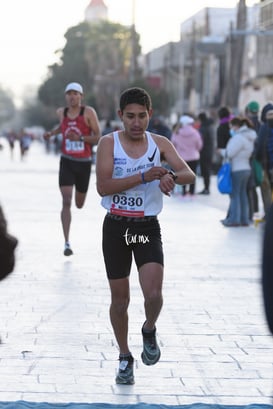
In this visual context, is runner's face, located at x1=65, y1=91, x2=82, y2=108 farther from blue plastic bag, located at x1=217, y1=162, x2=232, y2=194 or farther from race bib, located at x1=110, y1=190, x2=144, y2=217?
race bib, located at x1=110, y1=190, x2=144, y2=217

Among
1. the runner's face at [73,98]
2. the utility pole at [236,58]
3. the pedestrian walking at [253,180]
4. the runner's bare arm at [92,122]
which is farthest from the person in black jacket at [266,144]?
the utility pole at [236,58]

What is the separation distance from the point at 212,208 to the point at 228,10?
57453 millimetres

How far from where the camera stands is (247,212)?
1574 centimetres

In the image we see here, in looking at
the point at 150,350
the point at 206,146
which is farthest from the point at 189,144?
the point at 150,350

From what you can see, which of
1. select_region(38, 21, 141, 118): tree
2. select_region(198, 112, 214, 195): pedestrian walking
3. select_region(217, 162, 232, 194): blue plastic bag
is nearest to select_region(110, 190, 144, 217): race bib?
select_region(217, 162, 232, 194): blue plastic bag

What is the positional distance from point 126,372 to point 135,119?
1.40 meters

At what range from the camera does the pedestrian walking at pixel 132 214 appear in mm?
6156

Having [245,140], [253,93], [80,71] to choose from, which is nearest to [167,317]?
[245,140]

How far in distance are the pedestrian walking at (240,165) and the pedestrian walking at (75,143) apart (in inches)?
164

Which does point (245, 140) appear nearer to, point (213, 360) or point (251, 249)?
point (251, 249)

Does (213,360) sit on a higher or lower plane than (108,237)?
lower

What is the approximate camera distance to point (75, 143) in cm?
1145

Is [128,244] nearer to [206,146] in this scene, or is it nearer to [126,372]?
[126,372]

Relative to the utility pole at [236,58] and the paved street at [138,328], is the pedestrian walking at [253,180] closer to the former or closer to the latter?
the paved street at [138,328]
